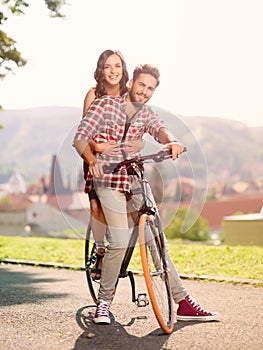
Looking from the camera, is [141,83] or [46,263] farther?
[46,263]

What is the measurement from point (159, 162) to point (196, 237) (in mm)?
106516

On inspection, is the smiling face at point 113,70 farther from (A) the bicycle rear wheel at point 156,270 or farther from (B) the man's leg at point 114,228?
(A) the bicycle rear wheel at point 156,270

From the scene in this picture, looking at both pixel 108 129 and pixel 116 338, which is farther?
pixel 108 129

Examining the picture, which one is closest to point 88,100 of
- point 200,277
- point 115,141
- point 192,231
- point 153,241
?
point 115,141

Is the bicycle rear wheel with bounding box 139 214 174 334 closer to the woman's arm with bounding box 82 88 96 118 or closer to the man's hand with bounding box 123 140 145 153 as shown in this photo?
the man's hand with bounding box 123 140 145 153

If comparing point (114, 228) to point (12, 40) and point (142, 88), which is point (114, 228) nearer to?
point (142, 88)

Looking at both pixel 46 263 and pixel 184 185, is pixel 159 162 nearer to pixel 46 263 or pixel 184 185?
pixel 184 185

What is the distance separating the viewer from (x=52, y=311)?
6.07 meters

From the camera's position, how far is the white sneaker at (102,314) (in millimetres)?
5309

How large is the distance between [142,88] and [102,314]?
1.60 metres

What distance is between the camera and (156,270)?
5242 mm

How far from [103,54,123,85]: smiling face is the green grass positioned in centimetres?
398

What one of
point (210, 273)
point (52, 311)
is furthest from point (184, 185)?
point (210, 273)

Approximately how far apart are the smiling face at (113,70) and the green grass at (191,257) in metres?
3.98
